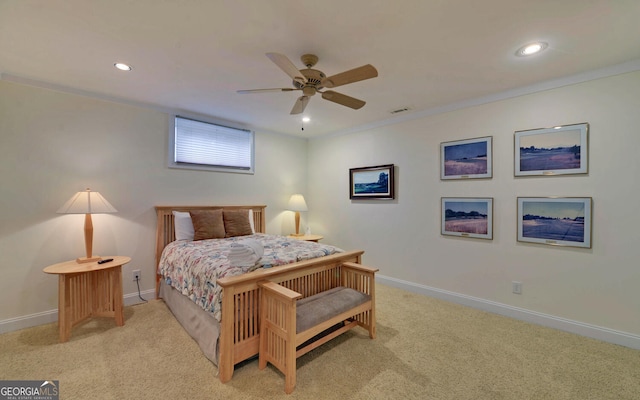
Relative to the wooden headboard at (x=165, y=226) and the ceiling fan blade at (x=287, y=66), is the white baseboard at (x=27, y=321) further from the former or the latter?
the ceiling fan blade at (x=287, y=66)

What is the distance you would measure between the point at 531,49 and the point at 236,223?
3703 mm

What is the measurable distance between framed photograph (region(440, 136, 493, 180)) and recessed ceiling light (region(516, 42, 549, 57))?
1063mm

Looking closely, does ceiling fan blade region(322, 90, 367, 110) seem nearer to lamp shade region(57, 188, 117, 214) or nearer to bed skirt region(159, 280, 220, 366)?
bed skirt region(159, 280, 220, 366)

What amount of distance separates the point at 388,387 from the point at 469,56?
2.73 meters

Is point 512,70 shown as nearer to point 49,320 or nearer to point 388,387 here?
point 388,387

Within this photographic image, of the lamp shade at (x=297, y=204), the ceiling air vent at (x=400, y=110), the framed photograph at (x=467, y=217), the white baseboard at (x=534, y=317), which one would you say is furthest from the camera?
the lamp shade at (x=297, y=204)

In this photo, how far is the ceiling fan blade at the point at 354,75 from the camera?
1.83m

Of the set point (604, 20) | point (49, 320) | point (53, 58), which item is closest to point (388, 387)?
point (604, 20)

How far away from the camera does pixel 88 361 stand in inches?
83.5

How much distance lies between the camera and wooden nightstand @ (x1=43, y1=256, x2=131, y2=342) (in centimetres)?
240

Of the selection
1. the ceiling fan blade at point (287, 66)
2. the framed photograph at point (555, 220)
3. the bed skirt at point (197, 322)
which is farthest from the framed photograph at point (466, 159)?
the bed skirt at point (197, 322)

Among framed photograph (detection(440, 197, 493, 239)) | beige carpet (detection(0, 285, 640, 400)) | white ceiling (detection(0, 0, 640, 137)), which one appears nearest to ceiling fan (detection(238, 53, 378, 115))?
white ceiling (detection(0, 0, 640, 137))

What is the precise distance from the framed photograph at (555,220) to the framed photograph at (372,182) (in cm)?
163

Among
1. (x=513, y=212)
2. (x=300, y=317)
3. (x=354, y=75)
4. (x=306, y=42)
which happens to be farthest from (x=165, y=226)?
(x=513, y=212)
